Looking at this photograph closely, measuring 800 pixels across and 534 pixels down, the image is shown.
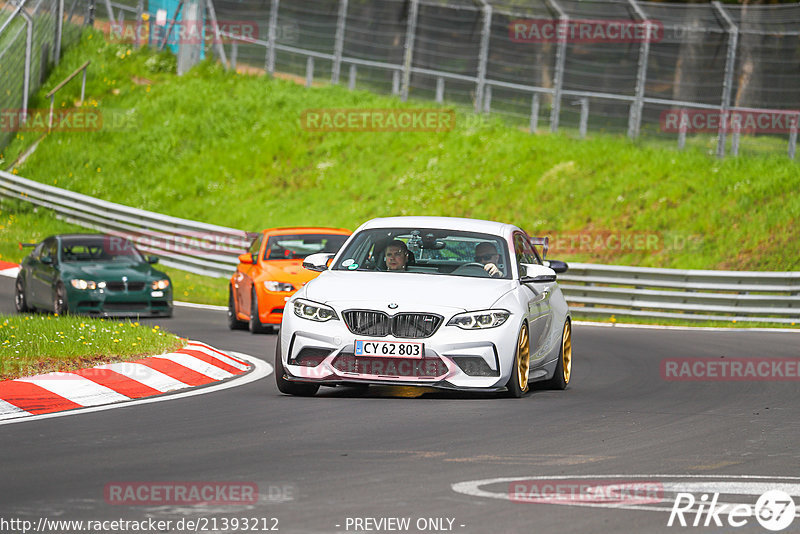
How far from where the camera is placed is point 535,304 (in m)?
11.5

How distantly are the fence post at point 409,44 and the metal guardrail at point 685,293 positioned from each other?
12.0m

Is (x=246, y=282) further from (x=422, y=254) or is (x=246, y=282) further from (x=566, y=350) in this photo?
(x=422, y=254)

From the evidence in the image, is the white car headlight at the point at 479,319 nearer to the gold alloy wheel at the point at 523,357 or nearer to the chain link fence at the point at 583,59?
the gold alloy wheel at the point at 523,357

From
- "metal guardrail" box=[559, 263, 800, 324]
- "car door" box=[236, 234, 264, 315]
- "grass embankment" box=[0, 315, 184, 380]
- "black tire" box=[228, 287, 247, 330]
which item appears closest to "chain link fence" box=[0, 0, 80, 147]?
"metal guardrail" box=[559, 263, 800, 324]

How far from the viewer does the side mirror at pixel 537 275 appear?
11.5 metres

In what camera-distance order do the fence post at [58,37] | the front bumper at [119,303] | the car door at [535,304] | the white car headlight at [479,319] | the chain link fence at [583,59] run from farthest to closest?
the fence post at [58,37] → the chain link fence at [583,59] → the front bumper at [119,303] → the car door at [535,304] → the white car headlight at [479,319]

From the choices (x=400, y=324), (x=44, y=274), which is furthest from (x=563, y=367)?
(x=44, y=274)

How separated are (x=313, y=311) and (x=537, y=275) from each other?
80.1 inches

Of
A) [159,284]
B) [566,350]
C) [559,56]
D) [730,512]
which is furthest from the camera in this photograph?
[559,56]

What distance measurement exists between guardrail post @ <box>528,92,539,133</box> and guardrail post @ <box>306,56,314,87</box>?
836cm

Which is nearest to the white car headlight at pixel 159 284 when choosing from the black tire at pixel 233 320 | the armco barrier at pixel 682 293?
the black tire at pixel 233 320

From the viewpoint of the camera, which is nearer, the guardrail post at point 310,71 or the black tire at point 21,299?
the black tire at point 21,299

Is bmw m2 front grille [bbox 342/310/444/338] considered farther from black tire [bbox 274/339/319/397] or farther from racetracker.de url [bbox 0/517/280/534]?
racetracker.de url [bbox 0/517/280/534]

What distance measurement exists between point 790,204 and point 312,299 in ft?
60.8
